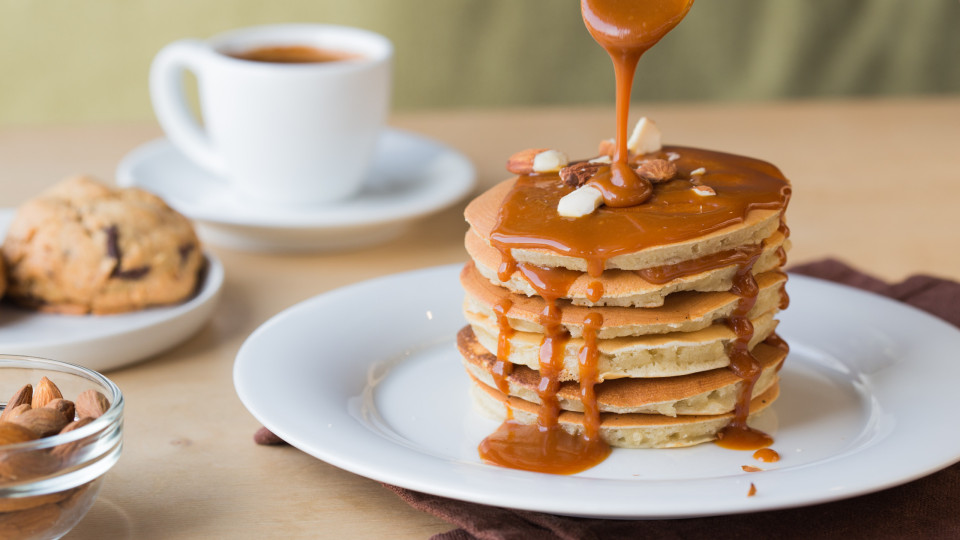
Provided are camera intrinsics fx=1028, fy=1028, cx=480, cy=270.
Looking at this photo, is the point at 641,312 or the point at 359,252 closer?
the point at 641,312

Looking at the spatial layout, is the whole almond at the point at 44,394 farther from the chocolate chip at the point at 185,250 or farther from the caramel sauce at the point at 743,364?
the caramel sauce at the point at 743,364

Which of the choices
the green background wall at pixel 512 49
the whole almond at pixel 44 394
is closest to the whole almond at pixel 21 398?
the whole almond at pixel 44 394

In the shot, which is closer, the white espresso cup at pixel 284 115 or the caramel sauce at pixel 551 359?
the caramel sauce at pixel 551 359

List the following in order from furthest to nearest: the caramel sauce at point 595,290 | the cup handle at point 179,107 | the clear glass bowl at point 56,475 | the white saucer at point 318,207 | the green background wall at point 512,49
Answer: the green background wall at point 512,49
the cup handle at point 179,107
the white saucer at point 318,207
the caramel sauce at point 595,290
the clear glass bowl at point 56,475

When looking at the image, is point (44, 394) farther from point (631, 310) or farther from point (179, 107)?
point (179, 107)

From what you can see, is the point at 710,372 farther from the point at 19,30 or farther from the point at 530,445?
the point at 19,30

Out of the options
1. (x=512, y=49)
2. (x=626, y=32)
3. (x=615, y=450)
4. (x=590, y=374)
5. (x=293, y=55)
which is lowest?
(x=512, y=49)

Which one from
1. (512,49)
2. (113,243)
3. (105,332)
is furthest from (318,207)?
(512,49)
